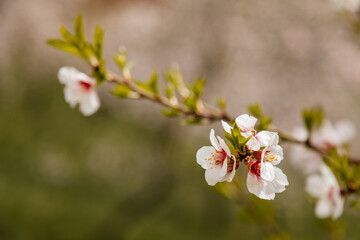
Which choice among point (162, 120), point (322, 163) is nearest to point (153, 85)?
point (322, 163)

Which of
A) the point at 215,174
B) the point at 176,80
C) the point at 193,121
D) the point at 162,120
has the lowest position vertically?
the point at 215,174

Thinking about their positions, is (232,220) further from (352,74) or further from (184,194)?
(352,74)

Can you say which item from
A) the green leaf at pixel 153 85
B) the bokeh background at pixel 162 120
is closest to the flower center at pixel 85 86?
the green leaf at pixel 153 85

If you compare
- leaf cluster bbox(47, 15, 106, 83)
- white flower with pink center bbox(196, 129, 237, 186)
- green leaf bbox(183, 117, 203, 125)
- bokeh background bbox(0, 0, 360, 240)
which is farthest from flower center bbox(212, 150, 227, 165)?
bokeh background bbox(0, 0, 360, 240)

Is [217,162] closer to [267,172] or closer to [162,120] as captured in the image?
Result: [267,172]

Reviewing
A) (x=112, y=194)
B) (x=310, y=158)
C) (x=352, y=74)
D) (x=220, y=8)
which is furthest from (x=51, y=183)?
(x=310, y=158)
